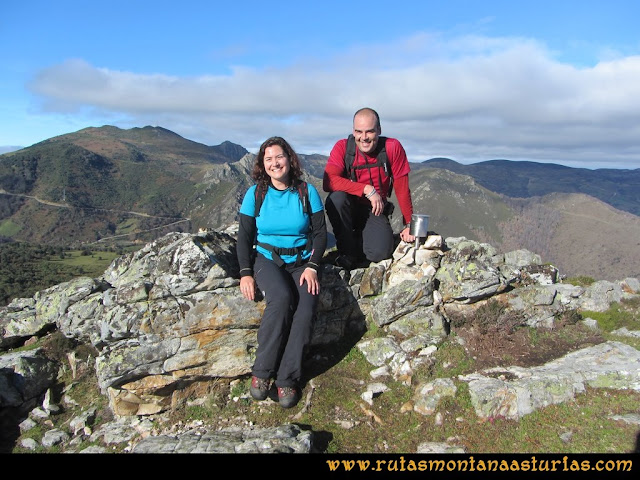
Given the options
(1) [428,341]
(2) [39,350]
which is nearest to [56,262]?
(2) [39,350]

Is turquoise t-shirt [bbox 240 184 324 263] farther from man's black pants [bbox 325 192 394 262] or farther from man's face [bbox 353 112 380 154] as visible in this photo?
man's face [bbox 353 112 380 154]

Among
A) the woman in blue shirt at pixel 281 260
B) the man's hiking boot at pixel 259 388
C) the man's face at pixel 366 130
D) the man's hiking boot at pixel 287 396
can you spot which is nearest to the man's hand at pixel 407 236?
the man's face at pixel 366 130

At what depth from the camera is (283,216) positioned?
7.59 meters

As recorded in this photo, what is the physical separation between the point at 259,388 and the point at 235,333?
1.39 metres

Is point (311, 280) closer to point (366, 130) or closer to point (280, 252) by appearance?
point (280, 252)

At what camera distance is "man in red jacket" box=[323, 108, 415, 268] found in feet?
29.7

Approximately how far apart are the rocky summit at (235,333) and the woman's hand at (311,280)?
1294 mm

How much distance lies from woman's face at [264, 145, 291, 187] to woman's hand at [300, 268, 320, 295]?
1.97 m

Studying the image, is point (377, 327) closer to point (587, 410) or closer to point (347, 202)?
point (347, 202)

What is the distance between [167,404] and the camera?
793cm

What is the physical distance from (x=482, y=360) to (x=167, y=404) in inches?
272

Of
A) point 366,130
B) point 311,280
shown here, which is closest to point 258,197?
point 311,280

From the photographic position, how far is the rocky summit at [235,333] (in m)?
7.17

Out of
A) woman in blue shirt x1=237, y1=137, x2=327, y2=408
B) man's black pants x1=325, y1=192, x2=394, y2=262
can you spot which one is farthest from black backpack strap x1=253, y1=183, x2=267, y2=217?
man's black pants x1=325, y1=192, x2=394, y2=262
